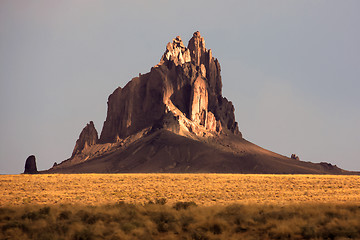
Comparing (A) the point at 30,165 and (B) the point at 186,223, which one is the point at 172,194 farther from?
(A) the point at 30,165

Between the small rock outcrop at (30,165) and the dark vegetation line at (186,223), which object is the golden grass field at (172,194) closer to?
the dark vegetation line at (186,223)

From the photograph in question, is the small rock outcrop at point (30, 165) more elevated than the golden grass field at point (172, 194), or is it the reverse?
the small rock outcrop at point (30, 165)

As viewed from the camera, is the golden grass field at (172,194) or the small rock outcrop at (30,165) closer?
the golden grass field at (172,194)

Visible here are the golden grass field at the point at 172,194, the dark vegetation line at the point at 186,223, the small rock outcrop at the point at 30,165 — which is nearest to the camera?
the dark vegetation line at the point at 186,223

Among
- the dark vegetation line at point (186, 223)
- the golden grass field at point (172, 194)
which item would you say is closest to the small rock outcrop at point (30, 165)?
the golden grass field at point (172, 194)

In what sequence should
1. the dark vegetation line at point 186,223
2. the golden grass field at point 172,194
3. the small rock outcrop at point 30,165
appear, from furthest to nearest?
1. the small rock outcrop at point 30,165
2. the golden grass field at point 172,194
3. the dark vegetation line at point 186,223

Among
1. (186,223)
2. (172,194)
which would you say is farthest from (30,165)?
(186,223)

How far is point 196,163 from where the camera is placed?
17775 cm

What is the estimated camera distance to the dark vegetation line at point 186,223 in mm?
20859

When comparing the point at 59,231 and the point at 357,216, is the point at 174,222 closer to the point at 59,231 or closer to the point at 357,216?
the point at 59,231

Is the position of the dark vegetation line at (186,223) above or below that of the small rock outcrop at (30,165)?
below

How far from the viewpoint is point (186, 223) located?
23.4m

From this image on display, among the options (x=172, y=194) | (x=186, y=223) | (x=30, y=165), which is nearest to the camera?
(x=186, y=223)

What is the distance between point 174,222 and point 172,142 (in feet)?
563
